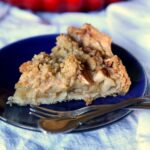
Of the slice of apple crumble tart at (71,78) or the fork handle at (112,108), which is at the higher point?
the slice of apple crumble tart at (71,78)

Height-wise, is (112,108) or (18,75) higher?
(18,75)

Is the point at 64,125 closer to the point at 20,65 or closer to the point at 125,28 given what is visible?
the point at 20,65

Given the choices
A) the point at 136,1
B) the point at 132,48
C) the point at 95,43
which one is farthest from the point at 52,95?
the point at 136,1

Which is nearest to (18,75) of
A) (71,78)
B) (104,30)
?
(71,78)

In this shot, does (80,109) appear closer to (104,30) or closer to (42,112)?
(42,112)
